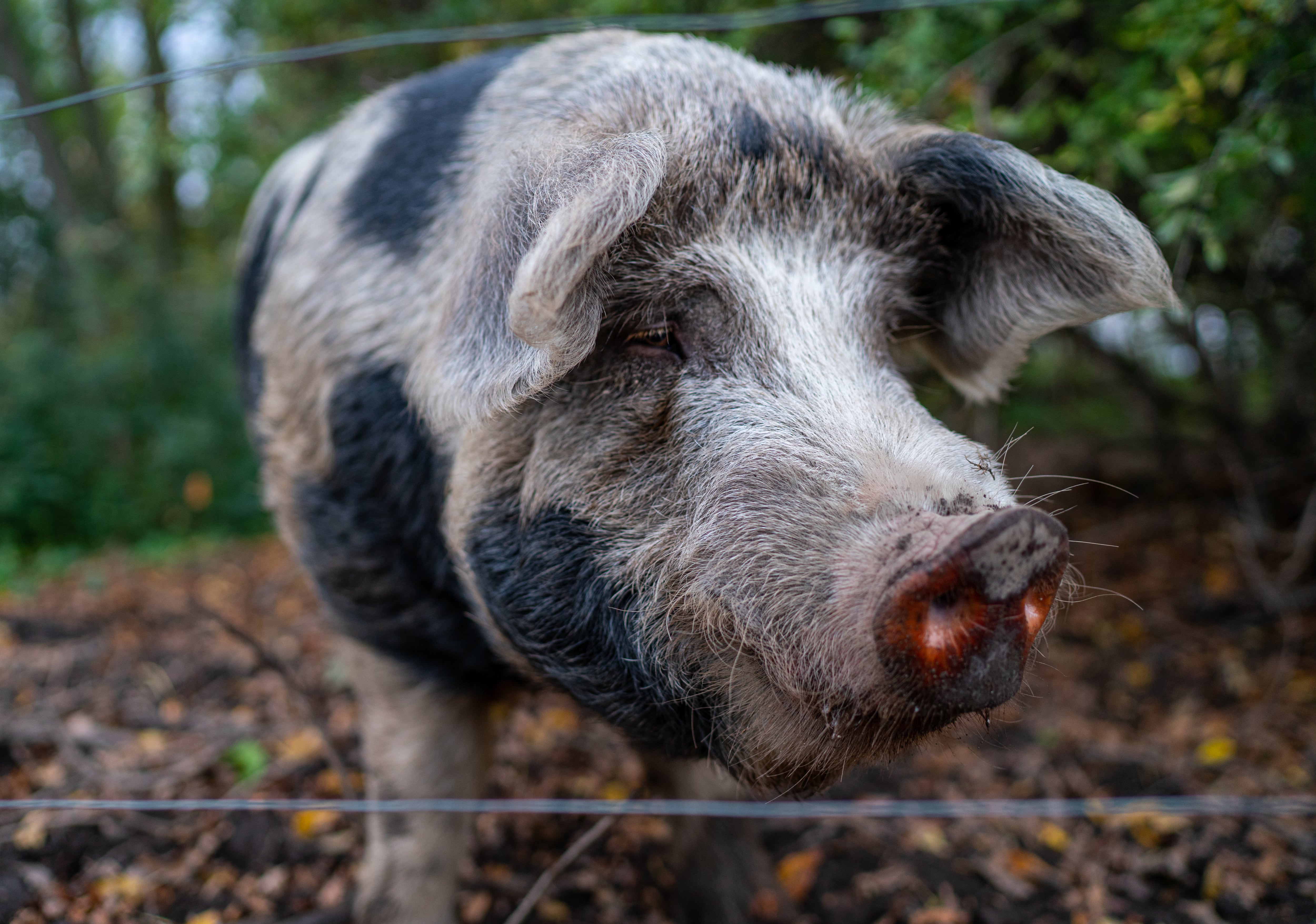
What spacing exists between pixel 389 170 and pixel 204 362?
8050 millimetres

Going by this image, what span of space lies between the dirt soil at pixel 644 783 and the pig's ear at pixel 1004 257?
1.84ft

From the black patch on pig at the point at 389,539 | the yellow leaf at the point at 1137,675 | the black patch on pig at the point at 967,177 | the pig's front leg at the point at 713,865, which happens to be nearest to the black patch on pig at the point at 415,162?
the black patch on pig at the point at 389,539

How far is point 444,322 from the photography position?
5.72ft

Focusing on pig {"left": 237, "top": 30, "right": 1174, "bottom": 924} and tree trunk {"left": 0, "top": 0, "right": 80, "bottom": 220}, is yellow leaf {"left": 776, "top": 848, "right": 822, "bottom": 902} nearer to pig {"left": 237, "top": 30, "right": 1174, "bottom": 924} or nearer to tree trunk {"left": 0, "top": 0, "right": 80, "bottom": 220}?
pig {"left": 237, "top": 30, "right": 1174, "bottom": 924}

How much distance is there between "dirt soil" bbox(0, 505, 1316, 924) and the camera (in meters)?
2.79

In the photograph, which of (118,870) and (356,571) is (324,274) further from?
(118,870)

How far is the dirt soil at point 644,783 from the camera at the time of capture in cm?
279

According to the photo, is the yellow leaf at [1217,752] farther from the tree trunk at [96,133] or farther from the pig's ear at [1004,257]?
the tree trunk at [96,133]

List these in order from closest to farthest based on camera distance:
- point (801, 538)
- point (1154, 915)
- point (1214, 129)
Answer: point (801, 538)
point (1154, 915)
point (1214, 129)

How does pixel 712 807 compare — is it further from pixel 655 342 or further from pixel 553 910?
pixel 655 342

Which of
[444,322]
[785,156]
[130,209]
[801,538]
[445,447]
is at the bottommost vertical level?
[130,209]

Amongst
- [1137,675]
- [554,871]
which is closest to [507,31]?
[554,871]

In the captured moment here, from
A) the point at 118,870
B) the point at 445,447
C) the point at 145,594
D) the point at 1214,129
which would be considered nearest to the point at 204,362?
the point at 145,594

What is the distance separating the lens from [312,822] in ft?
10.4
